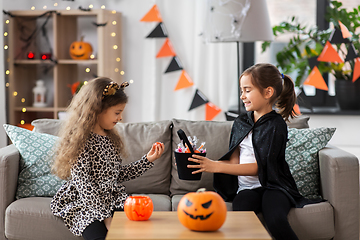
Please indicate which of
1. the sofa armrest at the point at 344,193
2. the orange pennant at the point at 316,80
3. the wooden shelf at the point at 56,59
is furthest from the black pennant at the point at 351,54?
the wooden shelf at the point at 56,59

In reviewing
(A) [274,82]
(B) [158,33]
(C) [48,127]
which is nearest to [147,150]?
(C) [48,127]

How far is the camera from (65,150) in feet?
5.55

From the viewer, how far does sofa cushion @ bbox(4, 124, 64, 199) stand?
2.04 meters

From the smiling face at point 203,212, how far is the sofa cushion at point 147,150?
924 millimetres

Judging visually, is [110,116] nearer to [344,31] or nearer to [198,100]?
[198,100]

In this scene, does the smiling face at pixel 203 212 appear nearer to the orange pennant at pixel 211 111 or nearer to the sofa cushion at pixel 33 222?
the sofa cushion at pixel 33 222

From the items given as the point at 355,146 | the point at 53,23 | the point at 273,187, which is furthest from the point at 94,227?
the point at 355,146

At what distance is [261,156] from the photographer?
1845 millimetres

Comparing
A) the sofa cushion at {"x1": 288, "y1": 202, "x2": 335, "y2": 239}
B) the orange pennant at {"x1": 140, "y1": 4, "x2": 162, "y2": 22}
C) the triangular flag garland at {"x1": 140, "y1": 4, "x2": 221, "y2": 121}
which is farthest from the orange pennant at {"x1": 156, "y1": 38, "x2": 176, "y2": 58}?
the sofa cushion at {"x1": 288, "y1": 202, "x2": 335, "y2": 239}

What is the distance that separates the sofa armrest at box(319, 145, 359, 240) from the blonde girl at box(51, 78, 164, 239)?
2.71ft

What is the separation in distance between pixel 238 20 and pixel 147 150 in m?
1.00

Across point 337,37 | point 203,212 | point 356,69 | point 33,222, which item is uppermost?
point 337,37

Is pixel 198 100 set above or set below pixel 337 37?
below

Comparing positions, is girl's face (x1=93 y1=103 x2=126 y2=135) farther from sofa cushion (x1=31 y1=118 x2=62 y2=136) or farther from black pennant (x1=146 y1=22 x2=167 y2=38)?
black pennant (x1=146 y1=22 x2=167 y2=38)
